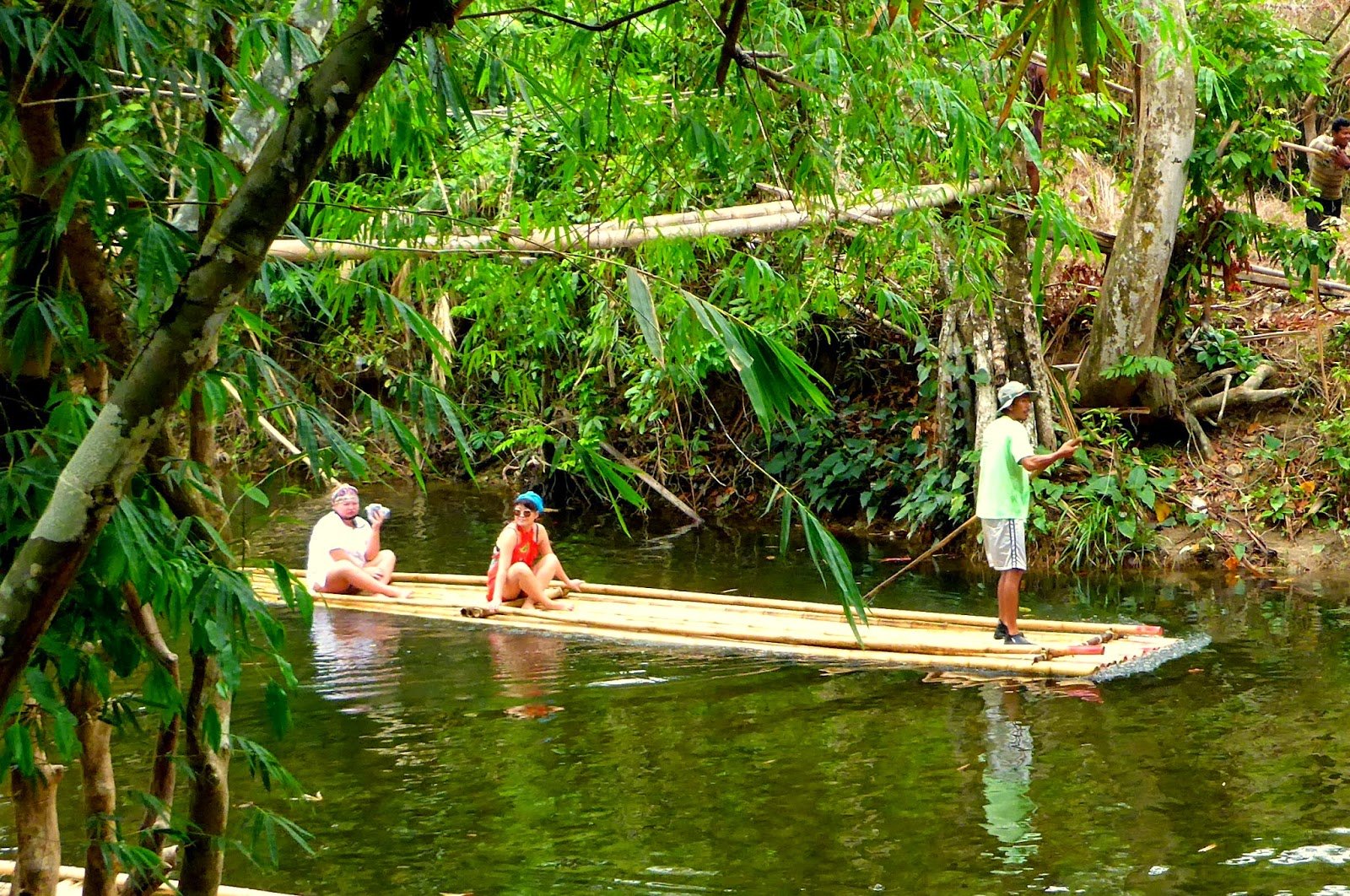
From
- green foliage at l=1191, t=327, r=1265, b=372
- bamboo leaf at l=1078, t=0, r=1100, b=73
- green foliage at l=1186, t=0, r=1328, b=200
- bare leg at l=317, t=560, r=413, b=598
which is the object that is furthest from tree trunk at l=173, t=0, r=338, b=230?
Answer: green foliage at l=1191, t=327, r=1265, b=372

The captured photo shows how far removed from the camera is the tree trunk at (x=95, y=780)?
9.64 ft

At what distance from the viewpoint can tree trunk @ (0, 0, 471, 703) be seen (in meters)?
2.13

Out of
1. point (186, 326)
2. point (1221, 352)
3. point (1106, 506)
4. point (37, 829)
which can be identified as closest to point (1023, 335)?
point (1106, 506)

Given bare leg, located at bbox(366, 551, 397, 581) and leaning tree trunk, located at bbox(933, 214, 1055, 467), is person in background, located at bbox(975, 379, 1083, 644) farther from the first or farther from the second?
bare leg, located at bbox(366, 551, 397, 581)

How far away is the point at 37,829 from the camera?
3.03 metres

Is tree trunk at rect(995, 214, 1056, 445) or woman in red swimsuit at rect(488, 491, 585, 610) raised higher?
tree trunk at rect(995, 214, 1056, 445)

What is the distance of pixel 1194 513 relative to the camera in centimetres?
1154

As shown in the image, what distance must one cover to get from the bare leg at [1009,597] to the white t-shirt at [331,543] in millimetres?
4585

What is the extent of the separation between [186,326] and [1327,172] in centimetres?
1158

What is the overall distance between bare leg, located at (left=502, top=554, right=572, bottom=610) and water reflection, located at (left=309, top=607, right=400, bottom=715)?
2.74 feet

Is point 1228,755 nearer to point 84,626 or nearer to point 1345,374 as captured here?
point 84,626

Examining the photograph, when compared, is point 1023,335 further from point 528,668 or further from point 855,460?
point 528,668

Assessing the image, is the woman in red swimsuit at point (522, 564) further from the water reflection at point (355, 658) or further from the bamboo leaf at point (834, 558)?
the bamboo leaf at point (834, 558)

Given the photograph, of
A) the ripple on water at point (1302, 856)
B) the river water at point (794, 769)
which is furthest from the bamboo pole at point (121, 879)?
the ripple on water at point (1302, 856)
